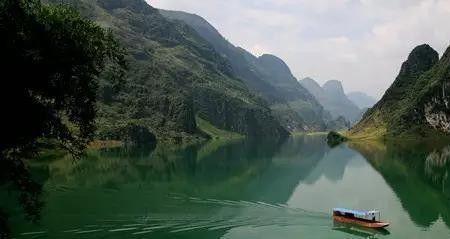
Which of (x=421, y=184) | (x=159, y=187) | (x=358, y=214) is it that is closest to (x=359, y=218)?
(x=358, y=214)

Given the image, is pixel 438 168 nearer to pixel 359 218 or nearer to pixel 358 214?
pixel 358 214

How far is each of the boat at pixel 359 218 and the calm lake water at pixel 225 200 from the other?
5.85 feet

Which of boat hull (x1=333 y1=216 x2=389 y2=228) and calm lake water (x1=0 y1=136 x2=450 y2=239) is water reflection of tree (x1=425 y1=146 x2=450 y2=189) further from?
boat hull (x1=333 y1=216 x2=389 y2=228)

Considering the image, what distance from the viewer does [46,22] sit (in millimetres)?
42031

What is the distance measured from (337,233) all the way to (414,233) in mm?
11370

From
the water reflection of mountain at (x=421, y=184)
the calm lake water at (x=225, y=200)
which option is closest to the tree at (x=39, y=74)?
the calm lake water at (x=225, y=200)

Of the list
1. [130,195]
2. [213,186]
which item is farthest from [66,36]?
[213,186]

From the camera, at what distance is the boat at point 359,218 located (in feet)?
249

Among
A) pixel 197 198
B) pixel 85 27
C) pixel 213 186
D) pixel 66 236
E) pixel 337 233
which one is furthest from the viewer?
pixel 213 186

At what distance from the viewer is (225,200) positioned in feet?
327

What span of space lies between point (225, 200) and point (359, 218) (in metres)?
29.9

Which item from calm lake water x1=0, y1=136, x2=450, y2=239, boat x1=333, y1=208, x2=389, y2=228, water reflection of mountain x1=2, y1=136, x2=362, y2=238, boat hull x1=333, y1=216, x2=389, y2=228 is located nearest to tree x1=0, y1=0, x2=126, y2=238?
calm lake water x1=0, y1=136, x2=450, y2=239

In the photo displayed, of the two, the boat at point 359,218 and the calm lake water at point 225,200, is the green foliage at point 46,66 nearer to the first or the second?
the calm lake water at point 225,200

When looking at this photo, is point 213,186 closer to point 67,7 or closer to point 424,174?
point 424,174
